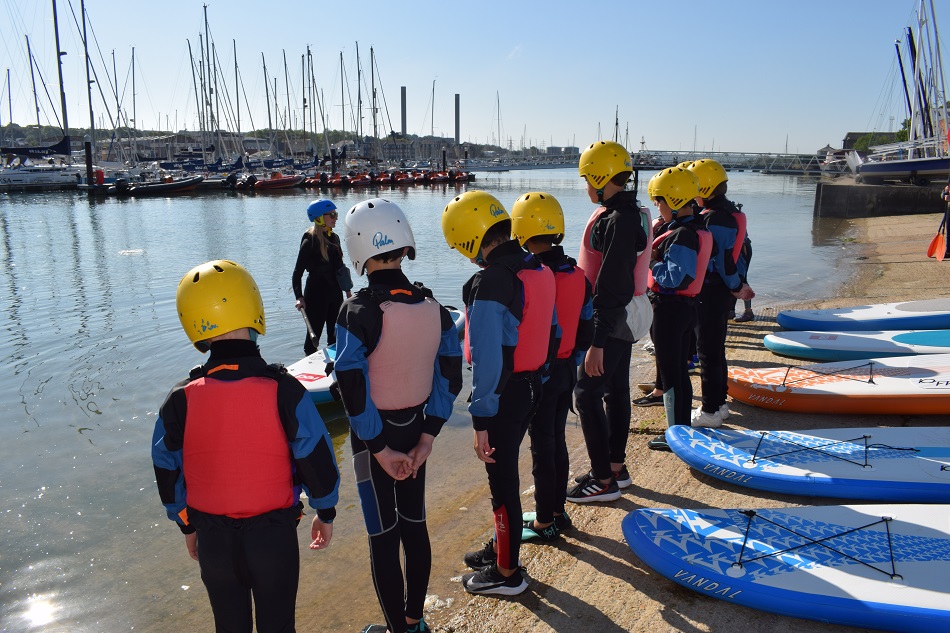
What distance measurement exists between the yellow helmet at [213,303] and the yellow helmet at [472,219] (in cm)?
109

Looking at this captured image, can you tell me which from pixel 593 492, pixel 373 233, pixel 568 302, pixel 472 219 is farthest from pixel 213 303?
pixel 593 492

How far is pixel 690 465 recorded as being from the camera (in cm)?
475

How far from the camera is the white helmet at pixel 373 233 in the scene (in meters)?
2.80

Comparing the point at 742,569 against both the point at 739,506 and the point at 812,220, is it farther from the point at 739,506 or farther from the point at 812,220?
the point at 812,220

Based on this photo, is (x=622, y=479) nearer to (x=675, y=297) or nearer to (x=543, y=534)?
(x=543, y=534)

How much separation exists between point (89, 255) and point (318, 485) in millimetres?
22169

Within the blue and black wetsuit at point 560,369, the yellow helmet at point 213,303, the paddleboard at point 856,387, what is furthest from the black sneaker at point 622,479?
the yellow helmet at point 213,303

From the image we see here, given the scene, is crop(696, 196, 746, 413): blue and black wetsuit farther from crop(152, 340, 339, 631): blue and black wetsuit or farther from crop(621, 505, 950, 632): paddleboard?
crop(152, 340, 339, 631): blue and black wetsuit

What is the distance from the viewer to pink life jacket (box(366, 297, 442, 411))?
2.71 m

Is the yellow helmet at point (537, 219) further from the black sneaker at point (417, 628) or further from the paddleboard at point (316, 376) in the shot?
the paddleboard at point (316, 376)

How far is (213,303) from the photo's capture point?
2.33m

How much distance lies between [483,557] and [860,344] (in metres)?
6.19

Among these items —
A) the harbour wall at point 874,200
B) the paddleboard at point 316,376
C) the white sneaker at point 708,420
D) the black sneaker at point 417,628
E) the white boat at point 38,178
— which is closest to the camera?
the black sneaker at point 417,628

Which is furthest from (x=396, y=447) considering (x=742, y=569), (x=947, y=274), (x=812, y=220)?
(x=812, y=220)
